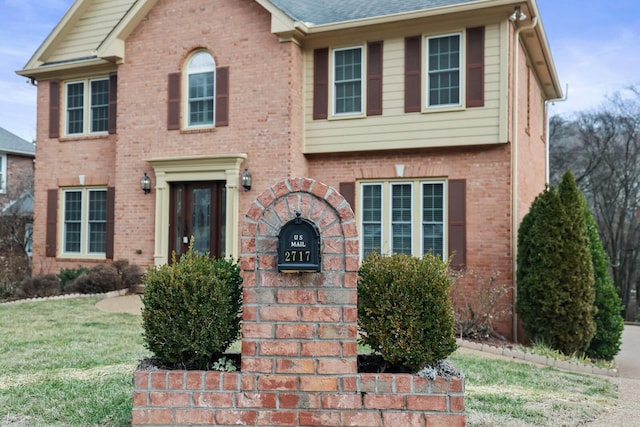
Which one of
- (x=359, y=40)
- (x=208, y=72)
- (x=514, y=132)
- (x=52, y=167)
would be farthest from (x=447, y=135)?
(x=52, y=167)

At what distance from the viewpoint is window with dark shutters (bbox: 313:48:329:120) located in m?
12.7

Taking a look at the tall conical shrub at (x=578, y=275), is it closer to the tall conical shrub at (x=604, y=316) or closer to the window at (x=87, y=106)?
the tall conical shrub at (x=604, y=316)

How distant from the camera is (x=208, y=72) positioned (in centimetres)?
1328

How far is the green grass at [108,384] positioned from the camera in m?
4.92

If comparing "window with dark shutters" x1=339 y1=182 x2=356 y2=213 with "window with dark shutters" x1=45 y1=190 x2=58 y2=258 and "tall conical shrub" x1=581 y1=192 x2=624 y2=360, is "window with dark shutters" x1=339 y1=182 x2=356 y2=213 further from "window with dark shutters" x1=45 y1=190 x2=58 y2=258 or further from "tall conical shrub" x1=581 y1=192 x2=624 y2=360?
"window with dark shutters" x1=45 y1=190 x2=58 y2=258

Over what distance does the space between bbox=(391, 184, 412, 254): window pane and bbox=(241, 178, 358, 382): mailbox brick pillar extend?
8.02m

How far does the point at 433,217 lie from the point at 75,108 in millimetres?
9622

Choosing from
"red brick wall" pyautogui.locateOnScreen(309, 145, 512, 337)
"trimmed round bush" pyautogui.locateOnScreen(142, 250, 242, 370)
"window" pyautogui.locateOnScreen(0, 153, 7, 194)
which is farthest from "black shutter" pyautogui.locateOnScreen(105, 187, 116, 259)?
"window" pyautogui.locateOnScreen(0, 153, 7, 194)

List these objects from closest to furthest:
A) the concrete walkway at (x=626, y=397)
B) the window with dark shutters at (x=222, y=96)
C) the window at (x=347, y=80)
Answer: the concrete walkway at (x=626, y=397), the window at (x=347, y=80), the window with dark shutters at (x=222, y=96)

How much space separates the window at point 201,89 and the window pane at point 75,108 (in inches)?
143

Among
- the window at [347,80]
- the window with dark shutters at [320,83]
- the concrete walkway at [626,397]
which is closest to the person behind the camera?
the concrete walkway at [626,397]

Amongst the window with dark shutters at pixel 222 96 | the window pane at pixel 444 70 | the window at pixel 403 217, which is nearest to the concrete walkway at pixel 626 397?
the window at pixel 403 217

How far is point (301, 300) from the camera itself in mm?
4207

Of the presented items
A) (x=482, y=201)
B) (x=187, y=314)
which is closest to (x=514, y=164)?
(x=482, y=201)
